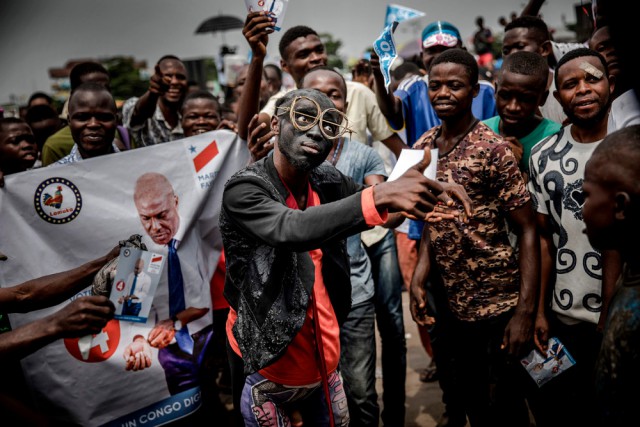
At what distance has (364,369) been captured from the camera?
3.63 m

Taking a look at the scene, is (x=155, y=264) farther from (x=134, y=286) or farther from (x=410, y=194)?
(x=410, y=194)

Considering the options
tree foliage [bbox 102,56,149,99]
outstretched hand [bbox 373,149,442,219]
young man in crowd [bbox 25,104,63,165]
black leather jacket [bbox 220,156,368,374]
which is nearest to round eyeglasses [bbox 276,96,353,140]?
black leather jacket [bbox 220,156,368,374]

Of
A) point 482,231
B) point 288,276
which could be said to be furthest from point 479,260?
point 288,276

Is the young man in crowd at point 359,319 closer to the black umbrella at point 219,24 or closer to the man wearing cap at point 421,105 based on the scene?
A: the man wearing cap at point 421,105

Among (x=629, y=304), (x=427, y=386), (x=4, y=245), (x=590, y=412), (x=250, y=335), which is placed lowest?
(x=427, y=386)

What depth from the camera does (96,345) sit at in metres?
3.61

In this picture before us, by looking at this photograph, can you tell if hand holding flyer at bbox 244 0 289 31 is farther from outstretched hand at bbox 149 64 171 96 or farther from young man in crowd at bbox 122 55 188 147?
young man in crowd at bbox 122 55 188 147

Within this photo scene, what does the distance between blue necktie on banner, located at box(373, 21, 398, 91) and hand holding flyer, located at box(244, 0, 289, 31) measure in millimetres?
742

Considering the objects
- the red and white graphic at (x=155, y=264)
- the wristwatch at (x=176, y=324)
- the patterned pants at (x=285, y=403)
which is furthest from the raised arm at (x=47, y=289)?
the patterned pants at (x=285, y=403)

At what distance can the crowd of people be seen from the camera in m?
2.03

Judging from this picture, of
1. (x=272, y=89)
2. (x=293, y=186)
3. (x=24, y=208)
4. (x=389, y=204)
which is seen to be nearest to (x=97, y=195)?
(x=24, y=208)

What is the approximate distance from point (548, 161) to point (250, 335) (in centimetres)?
184

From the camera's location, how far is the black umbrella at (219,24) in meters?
17.3

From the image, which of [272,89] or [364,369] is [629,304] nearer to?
[364,369]
